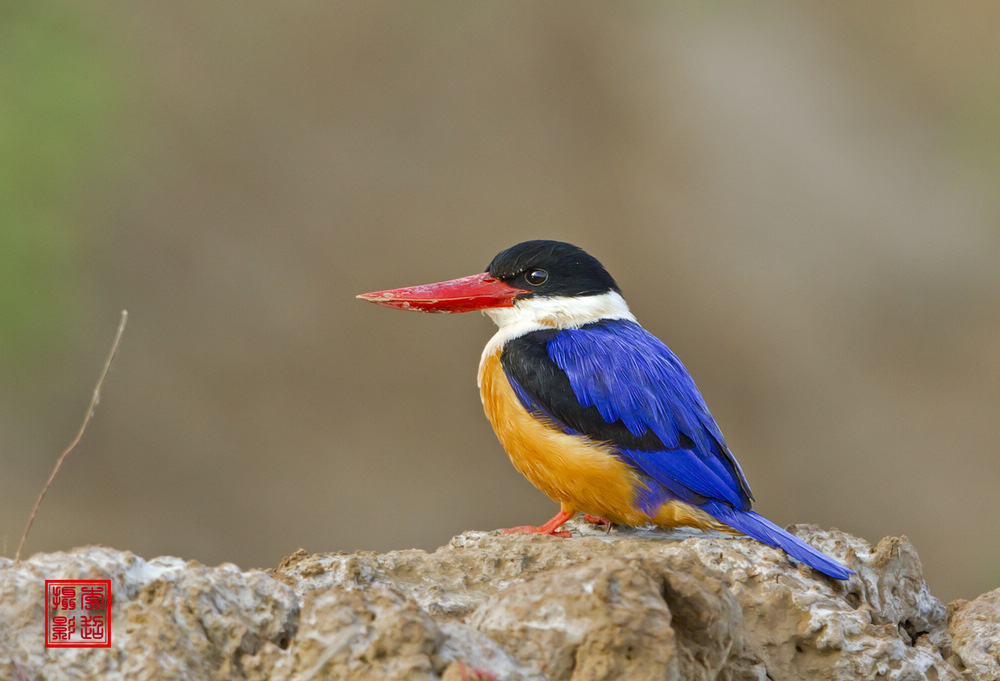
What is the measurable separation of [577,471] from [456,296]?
0.92 m

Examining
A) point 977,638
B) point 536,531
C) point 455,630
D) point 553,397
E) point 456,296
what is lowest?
point 977,638

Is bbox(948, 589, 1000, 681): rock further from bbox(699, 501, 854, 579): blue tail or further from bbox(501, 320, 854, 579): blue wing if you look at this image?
bbox(501, 320, 854, 579): blue wing

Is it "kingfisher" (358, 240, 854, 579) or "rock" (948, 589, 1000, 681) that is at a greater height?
"kingfisher" (358, 240, 854, 579)

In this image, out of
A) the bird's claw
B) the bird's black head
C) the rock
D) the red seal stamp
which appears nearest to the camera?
the red seal stamp

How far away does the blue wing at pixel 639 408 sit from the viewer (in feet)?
12.5

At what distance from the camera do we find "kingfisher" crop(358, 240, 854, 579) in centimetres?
380

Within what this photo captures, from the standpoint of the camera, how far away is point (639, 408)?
3.88 metres

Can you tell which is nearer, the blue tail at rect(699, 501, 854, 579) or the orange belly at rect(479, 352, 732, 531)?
the blue tail at rect(699, 501, 854, 579)

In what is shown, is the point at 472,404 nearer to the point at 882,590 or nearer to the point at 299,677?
the point at 882,590

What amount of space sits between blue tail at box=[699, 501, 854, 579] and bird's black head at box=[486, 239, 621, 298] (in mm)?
1012

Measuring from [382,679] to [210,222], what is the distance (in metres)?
10.4

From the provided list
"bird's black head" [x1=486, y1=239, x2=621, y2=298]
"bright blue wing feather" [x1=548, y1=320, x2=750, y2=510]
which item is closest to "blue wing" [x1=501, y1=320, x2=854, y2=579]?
"bright blue wing feather" [x1=548, y1=320, x2=750, y2=510]

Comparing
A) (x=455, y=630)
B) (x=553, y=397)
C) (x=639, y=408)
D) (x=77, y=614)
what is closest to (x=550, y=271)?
(x=553, y=397)

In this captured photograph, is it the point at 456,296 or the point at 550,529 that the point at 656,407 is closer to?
the point at 550,529
